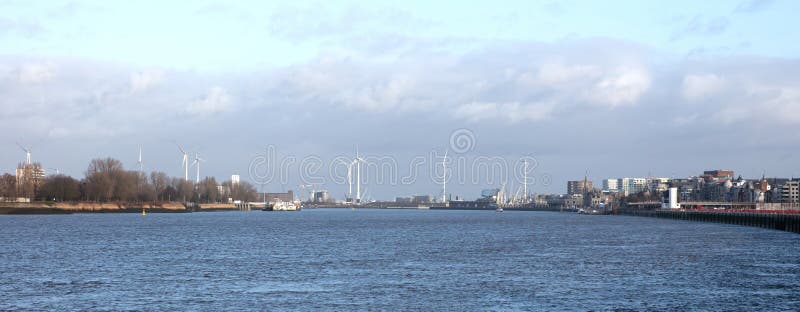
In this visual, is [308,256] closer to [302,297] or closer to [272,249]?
[272,249]

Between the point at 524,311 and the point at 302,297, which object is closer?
the point at 524,311

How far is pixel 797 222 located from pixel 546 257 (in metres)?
64.2

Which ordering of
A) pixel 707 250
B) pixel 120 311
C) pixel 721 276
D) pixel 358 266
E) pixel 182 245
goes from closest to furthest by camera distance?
pixel 120 311 < pixel 721 276 < pixel 358 266 < pixel 707 250 < pixel 182 245

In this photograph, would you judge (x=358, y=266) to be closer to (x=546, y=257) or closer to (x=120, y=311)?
(x=546, y=257)

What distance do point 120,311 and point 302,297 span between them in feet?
28.2

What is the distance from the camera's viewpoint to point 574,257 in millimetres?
70438

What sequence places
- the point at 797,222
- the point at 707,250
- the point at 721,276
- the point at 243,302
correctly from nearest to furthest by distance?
the point at 243,302, the point at 721,276, the point at 707,250, the point at 797,222

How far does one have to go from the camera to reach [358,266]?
201 ft

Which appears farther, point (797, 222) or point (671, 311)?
point (797, 222)

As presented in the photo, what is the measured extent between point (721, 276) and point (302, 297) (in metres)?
25.7

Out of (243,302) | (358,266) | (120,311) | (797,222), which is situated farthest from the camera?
(797,222)

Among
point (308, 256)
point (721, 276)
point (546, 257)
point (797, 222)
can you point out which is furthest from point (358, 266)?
point (797, 222)

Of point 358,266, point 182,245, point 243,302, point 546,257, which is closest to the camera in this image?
point 243,302

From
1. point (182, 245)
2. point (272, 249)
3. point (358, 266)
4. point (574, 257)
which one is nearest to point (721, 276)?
point (574, 257)
